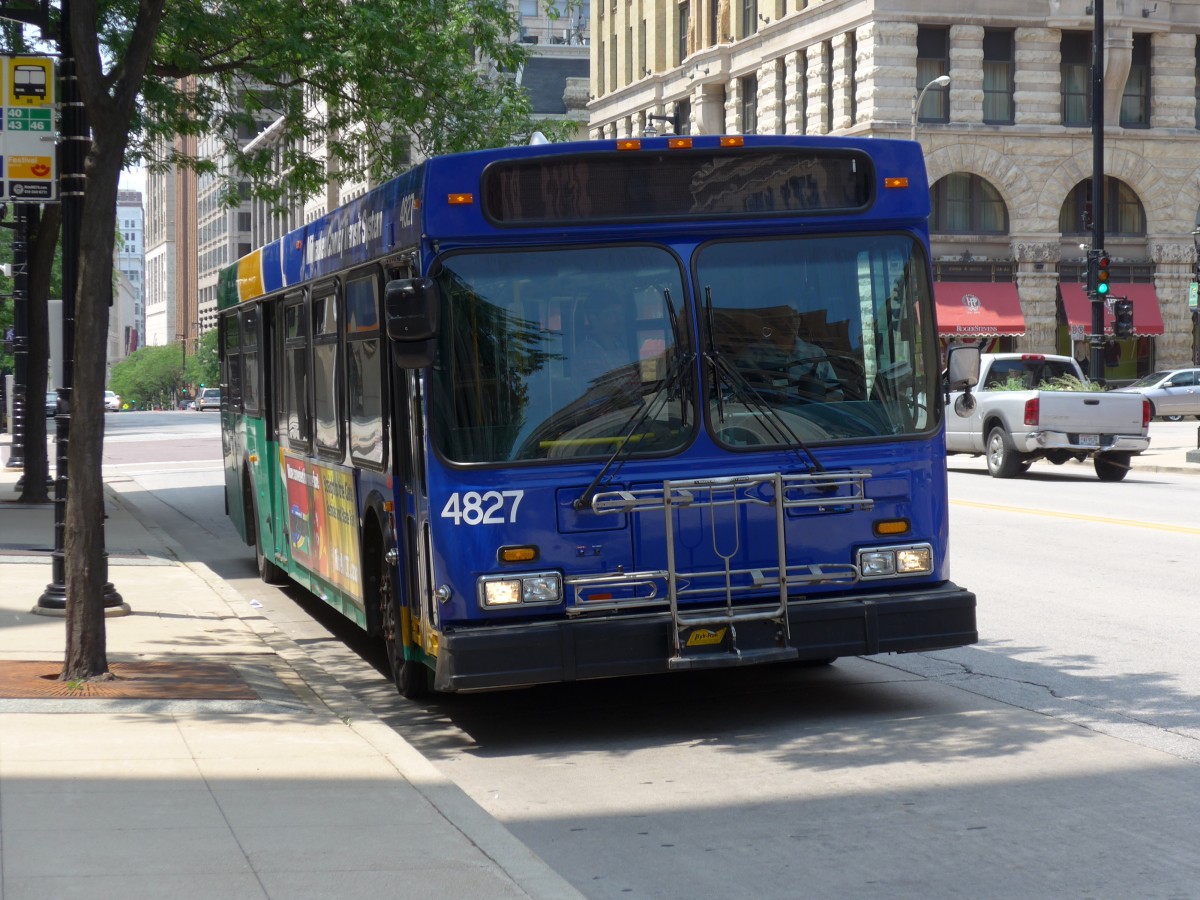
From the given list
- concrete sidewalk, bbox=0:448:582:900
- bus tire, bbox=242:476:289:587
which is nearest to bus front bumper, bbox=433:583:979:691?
concrete sidewalk, bbox=0:448:582:900

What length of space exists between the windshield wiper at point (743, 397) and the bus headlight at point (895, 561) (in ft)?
1.66

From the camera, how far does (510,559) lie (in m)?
8.01

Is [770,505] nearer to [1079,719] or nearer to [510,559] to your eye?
[510,559]

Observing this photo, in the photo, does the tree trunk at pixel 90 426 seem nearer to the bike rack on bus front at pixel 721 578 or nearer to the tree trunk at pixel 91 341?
the tree trunk at pixel 91 341

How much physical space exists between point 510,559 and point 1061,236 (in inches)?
1983

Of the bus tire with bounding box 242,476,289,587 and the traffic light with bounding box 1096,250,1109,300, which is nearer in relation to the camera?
the bus tire with bounding box 242,476,289,587

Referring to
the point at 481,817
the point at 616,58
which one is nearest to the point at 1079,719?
the point at 481,817

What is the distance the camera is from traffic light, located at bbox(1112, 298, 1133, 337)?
33.2 m

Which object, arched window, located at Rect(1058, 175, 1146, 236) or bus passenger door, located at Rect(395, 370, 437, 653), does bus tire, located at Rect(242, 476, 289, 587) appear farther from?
arched window, located at Rect(1058, 175, 1146, 236)

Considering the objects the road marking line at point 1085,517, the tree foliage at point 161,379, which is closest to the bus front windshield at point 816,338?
the road marking line at point 1085,517

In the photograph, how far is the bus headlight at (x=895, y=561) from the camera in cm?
842

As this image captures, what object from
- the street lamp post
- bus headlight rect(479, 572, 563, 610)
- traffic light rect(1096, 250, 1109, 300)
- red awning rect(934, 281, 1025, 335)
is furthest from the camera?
red awning rect(934, 281, 1025, 335)

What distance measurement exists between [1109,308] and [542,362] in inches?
1965

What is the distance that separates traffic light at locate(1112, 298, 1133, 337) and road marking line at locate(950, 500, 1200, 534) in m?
13.7
